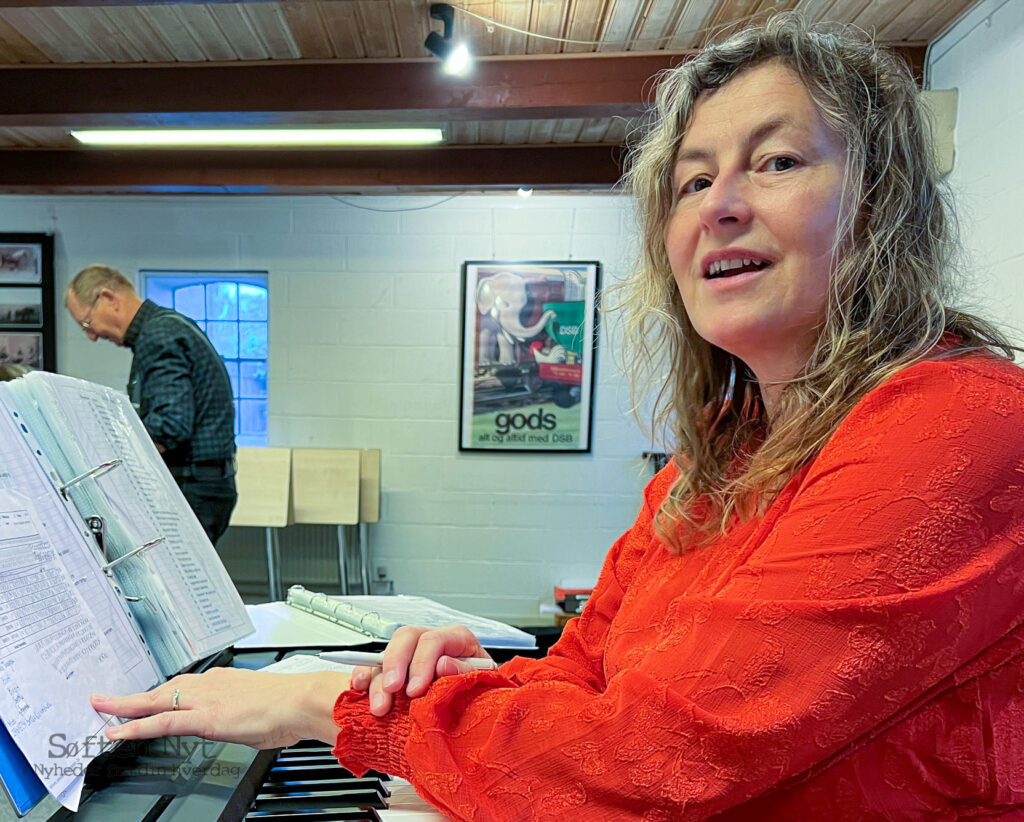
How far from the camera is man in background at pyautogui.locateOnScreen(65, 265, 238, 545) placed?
2521mm

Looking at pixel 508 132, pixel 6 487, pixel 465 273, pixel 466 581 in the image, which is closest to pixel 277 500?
pixel 466 581

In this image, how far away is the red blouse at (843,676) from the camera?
48 centimetres

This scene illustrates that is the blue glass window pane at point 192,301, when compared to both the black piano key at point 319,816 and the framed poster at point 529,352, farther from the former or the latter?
the black piano key at point 319,816

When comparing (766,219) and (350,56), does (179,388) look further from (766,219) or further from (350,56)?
A: (766,219)

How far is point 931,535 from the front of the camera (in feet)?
1.58

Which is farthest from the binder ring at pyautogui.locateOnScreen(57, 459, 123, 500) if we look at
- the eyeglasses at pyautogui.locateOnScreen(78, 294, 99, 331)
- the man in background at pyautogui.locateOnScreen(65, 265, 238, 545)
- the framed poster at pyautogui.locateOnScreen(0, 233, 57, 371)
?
the framed poster at pyautogui.locateOnScreen(0, 233, 57, 371)

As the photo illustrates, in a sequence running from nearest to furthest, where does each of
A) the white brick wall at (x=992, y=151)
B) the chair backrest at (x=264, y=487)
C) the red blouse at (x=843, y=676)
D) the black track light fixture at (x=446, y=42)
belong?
the red blouse at (x=843, y=676), the white brick wall at (x=992, y=151), the black track light fixture at (x=446, y=42), the chair backrest at (x=264, y=487)

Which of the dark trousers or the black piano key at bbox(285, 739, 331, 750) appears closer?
the black piano key at bbox(285, 739, 331, 750)

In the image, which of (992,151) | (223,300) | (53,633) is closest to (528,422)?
(223,300)

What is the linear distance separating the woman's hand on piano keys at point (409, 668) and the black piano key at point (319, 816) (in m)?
0.10

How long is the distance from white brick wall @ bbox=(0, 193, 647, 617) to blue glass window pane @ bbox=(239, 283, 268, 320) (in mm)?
98

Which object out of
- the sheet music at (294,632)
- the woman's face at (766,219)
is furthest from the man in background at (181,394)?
the woman's face at (766,219)

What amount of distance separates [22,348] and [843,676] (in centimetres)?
480

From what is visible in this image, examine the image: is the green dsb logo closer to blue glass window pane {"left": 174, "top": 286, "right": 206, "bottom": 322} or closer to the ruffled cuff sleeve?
blue glass window pane {"left": 174, "top": 286, "right": 206, "bottom": 322}
